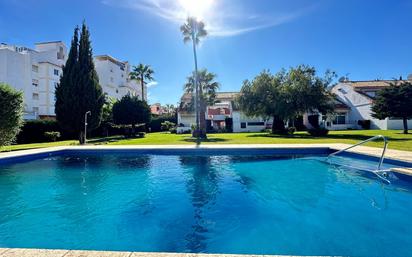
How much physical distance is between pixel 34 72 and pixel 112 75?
18.3 metres

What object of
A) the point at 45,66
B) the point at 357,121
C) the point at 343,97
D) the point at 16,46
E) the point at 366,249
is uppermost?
the point at 16,46

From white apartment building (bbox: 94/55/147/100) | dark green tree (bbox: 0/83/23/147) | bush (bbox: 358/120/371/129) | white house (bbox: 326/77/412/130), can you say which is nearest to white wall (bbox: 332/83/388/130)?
white house (bbox: 326/77/412/130)

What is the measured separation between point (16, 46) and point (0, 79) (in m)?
9.49

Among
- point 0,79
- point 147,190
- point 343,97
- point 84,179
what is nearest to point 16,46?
point 0,79

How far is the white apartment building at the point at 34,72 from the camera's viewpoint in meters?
40.9

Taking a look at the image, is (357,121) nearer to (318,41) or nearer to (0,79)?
(318,41)

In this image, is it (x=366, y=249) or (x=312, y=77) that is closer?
(x=366, y=249)

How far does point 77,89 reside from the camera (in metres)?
23.3

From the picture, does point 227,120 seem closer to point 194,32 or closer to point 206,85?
point 206,85

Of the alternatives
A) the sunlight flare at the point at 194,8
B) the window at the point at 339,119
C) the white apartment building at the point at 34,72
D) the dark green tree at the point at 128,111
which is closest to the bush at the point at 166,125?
the dark green tree at the point at 128,111

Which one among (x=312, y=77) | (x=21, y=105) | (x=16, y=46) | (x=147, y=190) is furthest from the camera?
(x=16, y=46)

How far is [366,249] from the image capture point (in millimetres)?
4879

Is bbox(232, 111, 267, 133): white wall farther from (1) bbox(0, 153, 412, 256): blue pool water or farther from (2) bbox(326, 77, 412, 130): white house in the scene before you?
(1) bbox(0, 153, 412, 256): blue pool water

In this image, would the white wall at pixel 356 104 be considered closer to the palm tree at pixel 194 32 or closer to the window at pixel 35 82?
the palm tree at pixel 194 32
